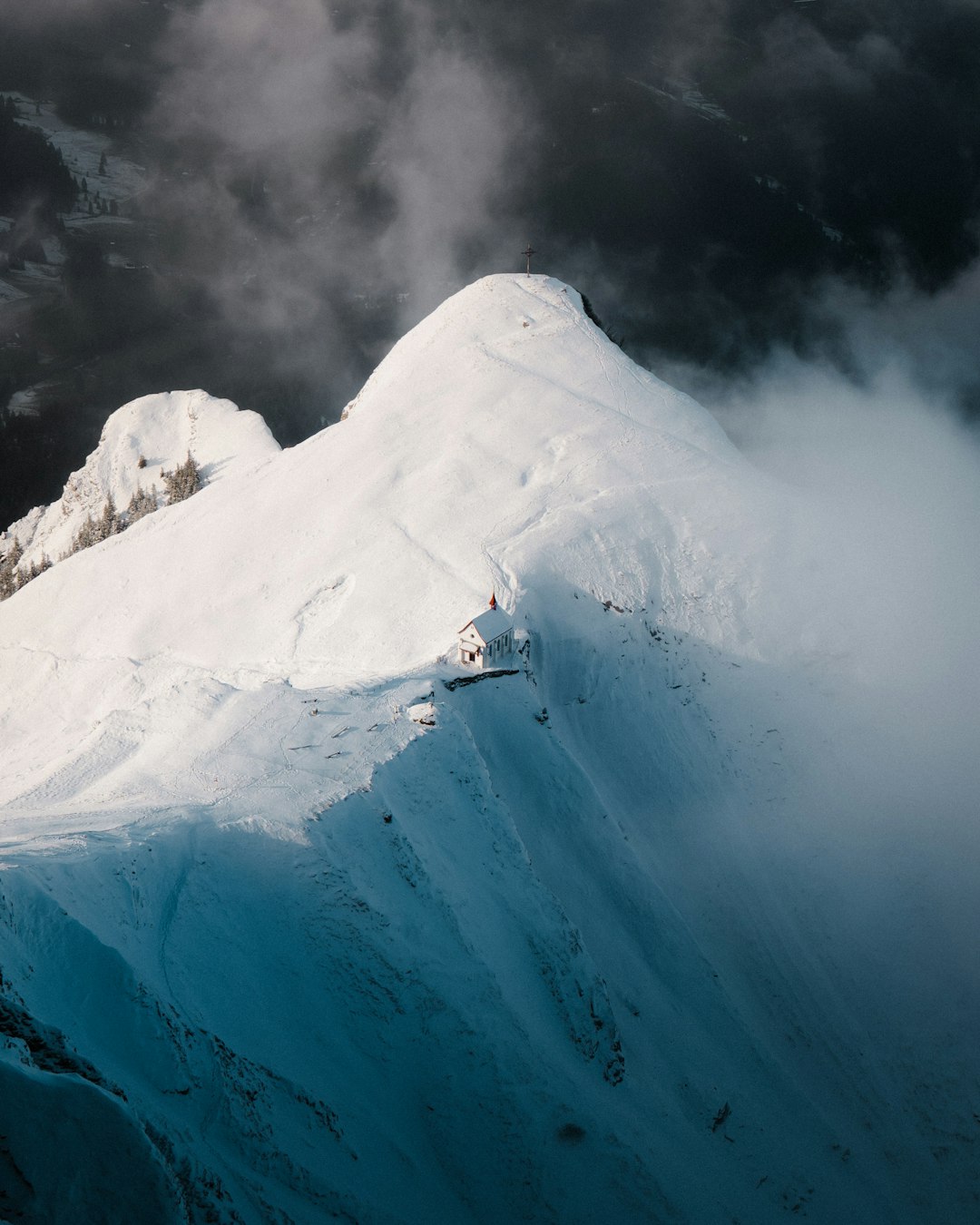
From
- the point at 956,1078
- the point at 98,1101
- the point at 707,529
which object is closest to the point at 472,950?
the point at 98,1101

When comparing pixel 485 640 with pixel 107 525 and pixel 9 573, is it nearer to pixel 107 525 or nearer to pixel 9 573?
pixel 107 525

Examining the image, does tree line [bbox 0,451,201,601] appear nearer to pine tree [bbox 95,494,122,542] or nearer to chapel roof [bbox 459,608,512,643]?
pine tree [bbox 95,494,122,542]

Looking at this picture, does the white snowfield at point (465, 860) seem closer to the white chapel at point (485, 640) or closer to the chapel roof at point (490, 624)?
the white chapel at point (485, 640)

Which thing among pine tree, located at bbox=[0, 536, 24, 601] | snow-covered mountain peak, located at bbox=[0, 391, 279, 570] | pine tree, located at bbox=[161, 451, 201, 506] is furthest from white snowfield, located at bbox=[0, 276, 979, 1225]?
snow-covered mountain peak, located at bbox=[0, 391, 279, 570]

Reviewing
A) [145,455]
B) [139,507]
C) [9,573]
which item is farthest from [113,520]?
[145,455]

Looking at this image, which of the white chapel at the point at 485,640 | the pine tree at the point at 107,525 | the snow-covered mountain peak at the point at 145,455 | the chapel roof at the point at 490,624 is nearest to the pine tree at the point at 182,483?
the snow-covered mountain peak at the point at 145,455

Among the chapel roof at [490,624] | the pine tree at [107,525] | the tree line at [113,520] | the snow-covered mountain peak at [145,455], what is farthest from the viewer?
the snow-covered mountain peak at [145,455]
